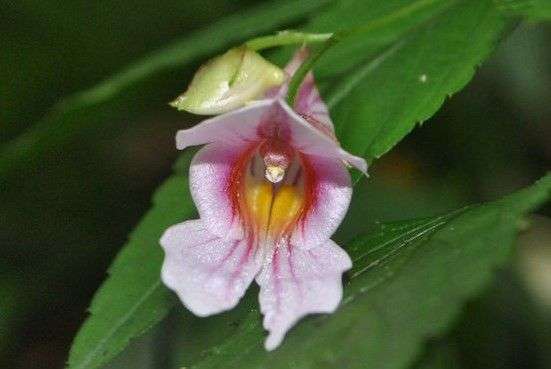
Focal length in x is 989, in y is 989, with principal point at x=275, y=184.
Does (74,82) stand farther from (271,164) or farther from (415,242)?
(415,242)

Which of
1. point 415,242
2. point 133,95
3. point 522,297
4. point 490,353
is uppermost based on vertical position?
point 415,242

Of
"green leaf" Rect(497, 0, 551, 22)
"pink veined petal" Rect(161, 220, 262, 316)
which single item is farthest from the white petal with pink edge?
"green leaf" Rect(497, 0, 551, 22)

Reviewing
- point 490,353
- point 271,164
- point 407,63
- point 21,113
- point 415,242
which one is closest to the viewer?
point 415,242

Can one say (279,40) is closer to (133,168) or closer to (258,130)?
(258,130)

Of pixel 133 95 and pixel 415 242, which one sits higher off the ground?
pixel 415 242

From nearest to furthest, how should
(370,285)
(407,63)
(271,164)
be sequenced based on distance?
(370,285), (271,164), (407,63)

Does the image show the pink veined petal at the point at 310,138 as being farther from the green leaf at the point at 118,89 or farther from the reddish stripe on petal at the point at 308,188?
the green leaf at the point at 118,89

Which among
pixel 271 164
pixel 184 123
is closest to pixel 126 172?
pixel 184 123
